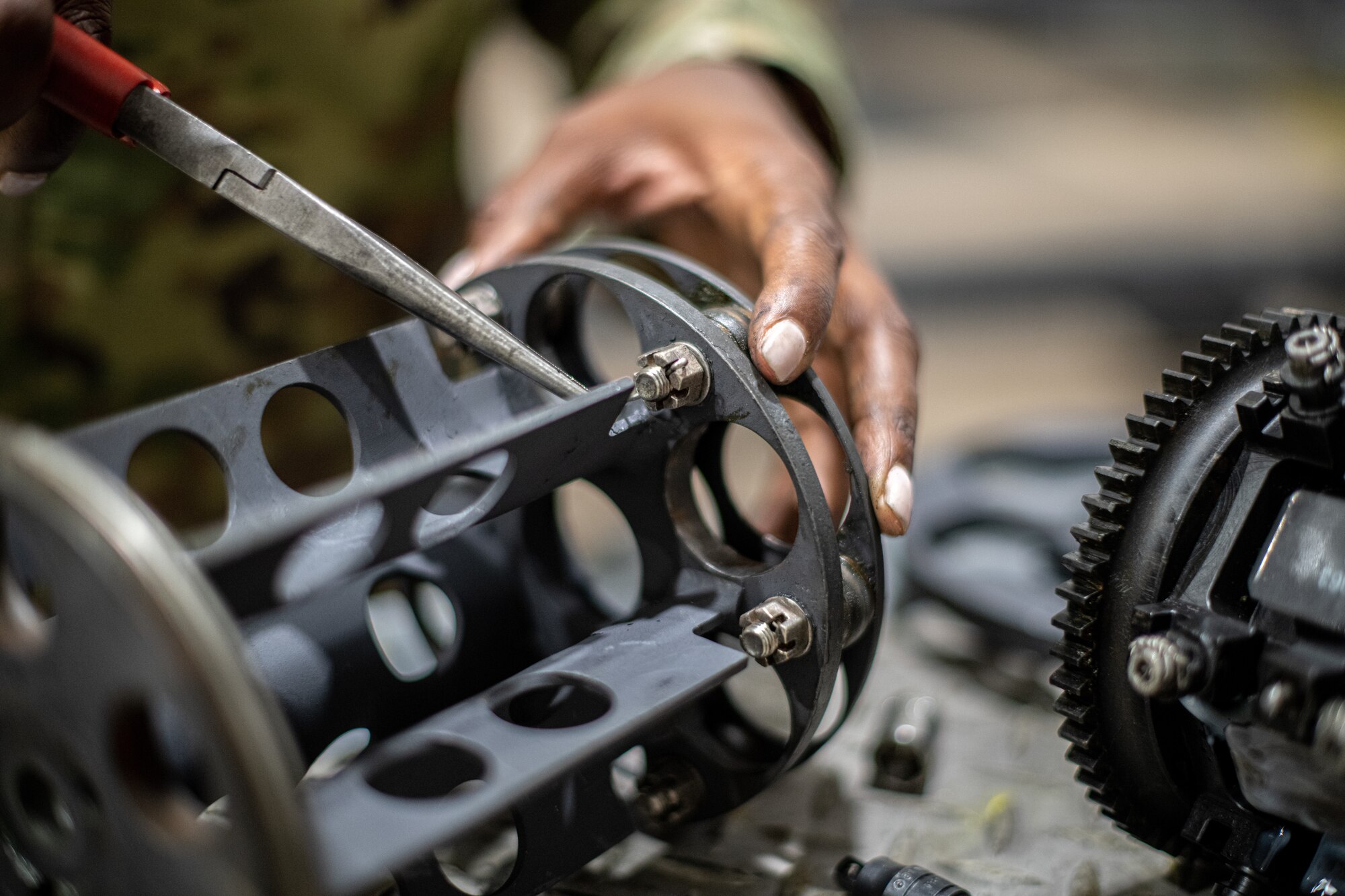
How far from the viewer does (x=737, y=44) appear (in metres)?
1.19

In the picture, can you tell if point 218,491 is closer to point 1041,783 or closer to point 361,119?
point 361,119

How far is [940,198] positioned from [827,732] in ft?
9.53

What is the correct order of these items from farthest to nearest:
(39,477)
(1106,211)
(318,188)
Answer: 1. (1106,211)
2. (318,188)
3. (39,477)

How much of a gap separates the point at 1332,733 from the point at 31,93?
0.72 metres

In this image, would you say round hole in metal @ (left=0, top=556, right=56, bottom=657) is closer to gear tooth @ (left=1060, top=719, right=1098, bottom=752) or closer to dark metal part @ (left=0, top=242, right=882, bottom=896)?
dark metal part @ (left=0, top=242, right=882, bottom=896)

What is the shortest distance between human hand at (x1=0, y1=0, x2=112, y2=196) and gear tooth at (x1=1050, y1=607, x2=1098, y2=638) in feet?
2.04

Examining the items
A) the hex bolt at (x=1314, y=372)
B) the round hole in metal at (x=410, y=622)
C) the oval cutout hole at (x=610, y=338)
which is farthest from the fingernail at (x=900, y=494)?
the oval cutout hole at (x=610, y=338)

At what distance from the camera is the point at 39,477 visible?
1.28ft

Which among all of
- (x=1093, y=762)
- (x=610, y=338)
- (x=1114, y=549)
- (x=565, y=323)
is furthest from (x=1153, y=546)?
(x=610, y=338)

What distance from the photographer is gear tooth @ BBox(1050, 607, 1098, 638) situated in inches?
24.0

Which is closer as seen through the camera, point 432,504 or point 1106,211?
point 432,504

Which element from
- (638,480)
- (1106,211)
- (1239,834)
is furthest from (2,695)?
(1106,211)

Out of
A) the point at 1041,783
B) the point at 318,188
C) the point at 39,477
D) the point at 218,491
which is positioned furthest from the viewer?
the point at 218,491

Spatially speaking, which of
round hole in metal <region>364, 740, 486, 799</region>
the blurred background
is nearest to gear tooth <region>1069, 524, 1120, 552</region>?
round hole in metal <region>364, 740, 486, 799</region>
